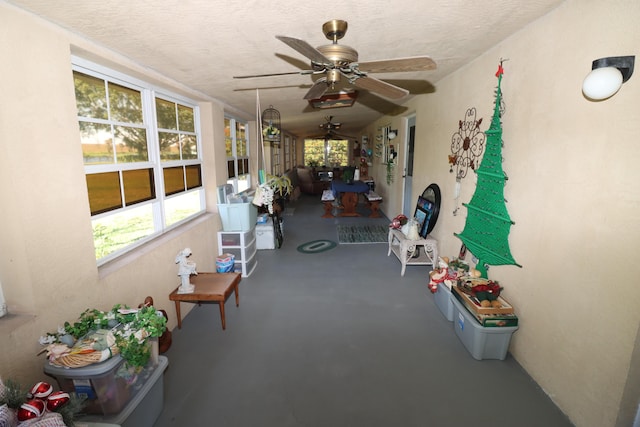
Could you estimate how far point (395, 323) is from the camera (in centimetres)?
317

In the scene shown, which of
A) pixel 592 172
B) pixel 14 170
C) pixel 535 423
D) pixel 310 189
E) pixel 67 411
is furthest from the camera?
pixel 310 189

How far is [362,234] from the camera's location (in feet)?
20.9

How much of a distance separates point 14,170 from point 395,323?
3162mm

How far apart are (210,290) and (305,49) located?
7.68ft

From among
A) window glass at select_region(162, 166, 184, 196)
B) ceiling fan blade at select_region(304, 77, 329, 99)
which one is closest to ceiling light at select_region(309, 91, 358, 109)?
ceiling fan blade at select_region(304, 77, 329, 99)

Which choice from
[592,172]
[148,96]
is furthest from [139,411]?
[592,172]

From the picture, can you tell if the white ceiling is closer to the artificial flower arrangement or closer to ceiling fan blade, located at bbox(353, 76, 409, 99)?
ceiling fan blade, located at bbox(353, 76, 409, 99)

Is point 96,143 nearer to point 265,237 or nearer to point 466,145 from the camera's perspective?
point 265,237

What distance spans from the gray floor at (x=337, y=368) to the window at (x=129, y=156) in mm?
1163

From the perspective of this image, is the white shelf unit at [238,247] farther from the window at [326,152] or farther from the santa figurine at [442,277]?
the window at [326,152]

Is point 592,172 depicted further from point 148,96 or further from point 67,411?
point 148,96

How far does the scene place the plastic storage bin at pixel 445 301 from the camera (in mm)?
3178

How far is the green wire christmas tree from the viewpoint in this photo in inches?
106

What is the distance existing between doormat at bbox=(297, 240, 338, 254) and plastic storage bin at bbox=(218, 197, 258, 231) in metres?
1.38
